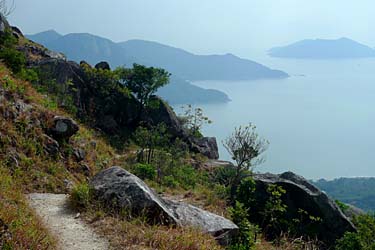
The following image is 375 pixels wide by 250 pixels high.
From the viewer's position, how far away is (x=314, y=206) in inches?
441

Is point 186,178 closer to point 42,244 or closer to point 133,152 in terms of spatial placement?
point 133,152

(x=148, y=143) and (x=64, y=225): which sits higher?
(x=148, y=143)

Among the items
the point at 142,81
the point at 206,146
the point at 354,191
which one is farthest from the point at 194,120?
the point at 354,191

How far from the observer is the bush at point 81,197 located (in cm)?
642

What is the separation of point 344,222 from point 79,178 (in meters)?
6.76

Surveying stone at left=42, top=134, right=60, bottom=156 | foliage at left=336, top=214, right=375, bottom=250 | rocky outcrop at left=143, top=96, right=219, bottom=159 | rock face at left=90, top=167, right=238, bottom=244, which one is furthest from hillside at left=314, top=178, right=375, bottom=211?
rock face at left=90, top=167, right=238, bottom=244

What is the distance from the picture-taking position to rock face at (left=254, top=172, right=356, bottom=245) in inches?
426

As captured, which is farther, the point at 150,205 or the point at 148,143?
the point at 148,143

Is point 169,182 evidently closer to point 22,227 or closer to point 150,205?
point 150,205

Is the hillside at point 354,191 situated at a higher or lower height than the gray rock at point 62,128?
lower

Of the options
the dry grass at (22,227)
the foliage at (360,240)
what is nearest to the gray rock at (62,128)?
the dry grass at (22,227)

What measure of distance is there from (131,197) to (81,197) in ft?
2.85

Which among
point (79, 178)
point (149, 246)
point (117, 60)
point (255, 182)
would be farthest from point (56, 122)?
point (117, 60)

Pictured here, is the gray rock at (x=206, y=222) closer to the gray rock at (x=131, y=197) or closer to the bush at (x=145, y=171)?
the gray rock at (x=131, y=197)
